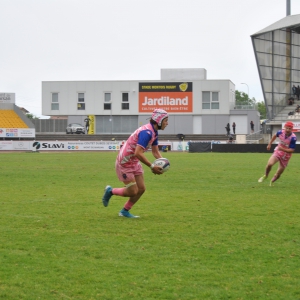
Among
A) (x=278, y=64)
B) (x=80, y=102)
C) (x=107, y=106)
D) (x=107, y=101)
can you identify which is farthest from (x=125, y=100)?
(x=278, y=64)

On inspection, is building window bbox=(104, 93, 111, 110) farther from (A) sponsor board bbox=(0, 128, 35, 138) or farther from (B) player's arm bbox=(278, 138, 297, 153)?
(B) player's arm bbox=(278, 138, 297, 153)

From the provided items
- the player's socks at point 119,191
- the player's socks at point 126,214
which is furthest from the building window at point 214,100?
the player's socks at point 126,214

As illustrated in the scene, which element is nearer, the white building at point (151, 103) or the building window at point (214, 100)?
the white building at point (151, 103)

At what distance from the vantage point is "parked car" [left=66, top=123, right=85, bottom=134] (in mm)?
73750

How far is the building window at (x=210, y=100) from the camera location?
7644 centimetres

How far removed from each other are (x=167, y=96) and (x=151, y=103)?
7.42ft

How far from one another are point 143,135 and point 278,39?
60.8 m

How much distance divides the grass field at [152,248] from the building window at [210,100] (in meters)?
62.2

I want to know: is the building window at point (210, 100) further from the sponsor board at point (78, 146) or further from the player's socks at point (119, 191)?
the player's socks at point (119, 191)

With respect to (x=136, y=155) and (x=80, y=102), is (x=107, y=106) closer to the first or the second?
(x=80, y=102)

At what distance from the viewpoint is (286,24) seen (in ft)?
219

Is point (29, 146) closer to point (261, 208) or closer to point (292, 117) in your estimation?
point (292, 117)

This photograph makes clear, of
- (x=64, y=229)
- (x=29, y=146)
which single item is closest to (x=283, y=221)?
(x=64, y=229)

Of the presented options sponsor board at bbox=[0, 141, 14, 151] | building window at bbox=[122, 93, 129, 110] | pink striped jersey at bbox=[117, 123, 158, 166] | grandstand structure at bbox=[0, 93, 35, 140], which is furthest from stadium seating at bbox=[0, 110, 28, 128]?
pink striped jersey at bbox=[117, 123, 158, 166]
